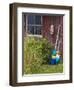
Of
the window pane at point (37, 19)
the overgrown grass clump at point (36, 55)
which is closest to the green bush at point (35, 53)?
the overgrown grass clump at point (36, 55)

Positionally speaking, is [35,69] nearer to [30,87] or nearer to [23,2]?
[30,87]

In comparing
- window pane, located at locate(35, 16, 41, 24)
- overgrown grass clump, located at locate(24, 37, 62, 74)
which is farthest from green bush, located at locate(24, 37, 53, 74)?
window pane, located at locate(35, 16, 41, 24)

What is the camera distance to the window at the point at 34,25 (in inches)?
67.9

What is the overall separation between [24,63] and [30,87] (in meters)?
0.16

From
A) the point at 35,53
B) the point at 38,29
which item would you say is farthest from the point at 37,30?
the point at 35,53

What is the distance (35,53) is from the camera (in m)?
1.75

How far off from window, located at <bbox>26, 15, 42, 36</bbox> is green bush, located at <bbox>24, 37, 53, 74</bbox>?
0.04 m

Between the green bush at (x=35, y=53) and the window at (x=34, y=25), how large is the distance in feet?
0.12

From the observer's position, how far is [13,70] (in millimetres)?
1678


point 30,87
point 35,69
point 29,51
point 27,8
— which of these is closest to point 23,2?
point 27,8

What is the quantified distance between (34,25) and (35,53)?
0.17 metres

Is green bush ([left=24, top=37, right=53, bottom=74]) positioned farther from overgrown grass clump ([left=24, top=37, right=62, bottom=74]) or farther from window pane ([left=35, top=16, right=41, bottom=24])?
window pane ([left=35, top=16, right=41, bottom=24])

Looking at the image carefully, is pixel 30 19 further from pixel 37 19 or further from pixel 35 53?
pixel 35 53

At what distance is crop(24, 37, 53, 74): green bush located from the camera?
5.66 ft
